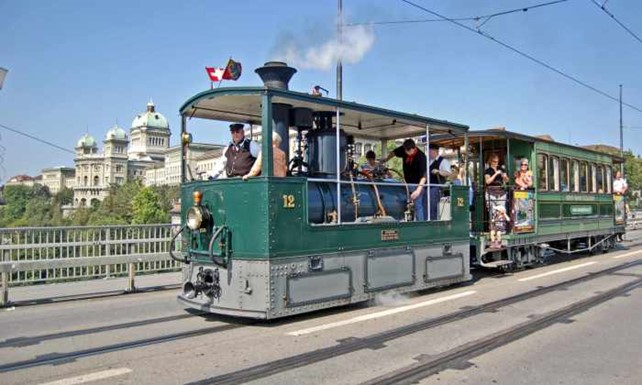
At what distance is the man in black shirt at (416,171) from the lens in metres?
9.66

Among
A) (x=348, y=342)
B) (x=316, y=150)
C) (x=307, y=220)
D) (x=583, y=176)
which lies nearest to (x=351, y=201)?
(x=316, y=150)

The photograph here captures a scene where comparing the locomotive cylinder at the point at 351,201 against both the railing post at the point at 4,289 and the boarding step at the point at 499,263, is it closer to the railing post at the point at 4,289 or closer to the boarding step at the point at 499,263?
the boarding step at the point at 499,263

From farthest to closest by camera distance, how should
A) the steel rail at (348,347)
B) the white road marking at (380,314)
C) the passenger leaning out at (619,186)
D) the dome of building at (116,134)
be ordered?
1. the dome of building at (116,134)
2. the passenger leaning out at (619,186)
3. the white road marking at (380,314)
4. the steel rail at (348,347)

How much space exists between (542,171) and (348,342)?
9578 mm

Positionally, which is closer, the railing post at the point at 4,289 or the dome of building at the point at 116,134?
the railing post at the point at 4,289

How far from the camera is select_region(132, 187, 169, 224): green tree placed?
87.1 metres

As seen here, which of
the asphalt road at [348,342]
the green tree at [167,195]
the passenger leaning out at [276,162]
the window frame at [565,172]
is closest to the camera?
the asphalt road at [348,342]

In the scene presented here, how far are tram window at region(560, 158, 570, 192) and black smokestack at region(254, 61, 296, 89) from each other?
9644 mm

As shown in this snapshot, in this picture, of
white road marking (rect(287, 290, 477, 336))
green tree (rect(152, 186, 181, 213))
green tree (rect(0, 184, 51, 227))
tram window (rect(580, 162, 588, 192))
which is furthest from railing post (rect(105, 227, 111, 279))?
green tree (rect(0, 184, 51, 227))

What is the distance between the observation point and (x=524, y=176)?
43.9ft

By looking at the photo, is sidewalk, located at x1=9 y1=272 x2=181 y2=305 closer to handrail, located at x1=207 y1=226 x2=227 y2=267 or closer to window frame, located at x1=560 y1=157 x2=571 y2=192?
handrail, located at x1=207 y1=226 x2=227 y2=267

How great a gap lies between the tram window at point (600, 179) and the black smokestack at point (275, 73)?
1266 cm

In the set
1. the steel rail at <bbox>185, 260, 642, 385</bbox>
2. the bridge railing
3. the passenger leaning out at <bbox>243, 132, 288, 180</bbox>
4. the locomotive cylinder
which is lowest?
the steel rail at <bbox>185, 260, 642, 385</bbox>

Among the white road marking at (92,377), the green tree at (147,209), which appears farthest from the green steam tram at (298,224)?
the green tree at (147,209)
